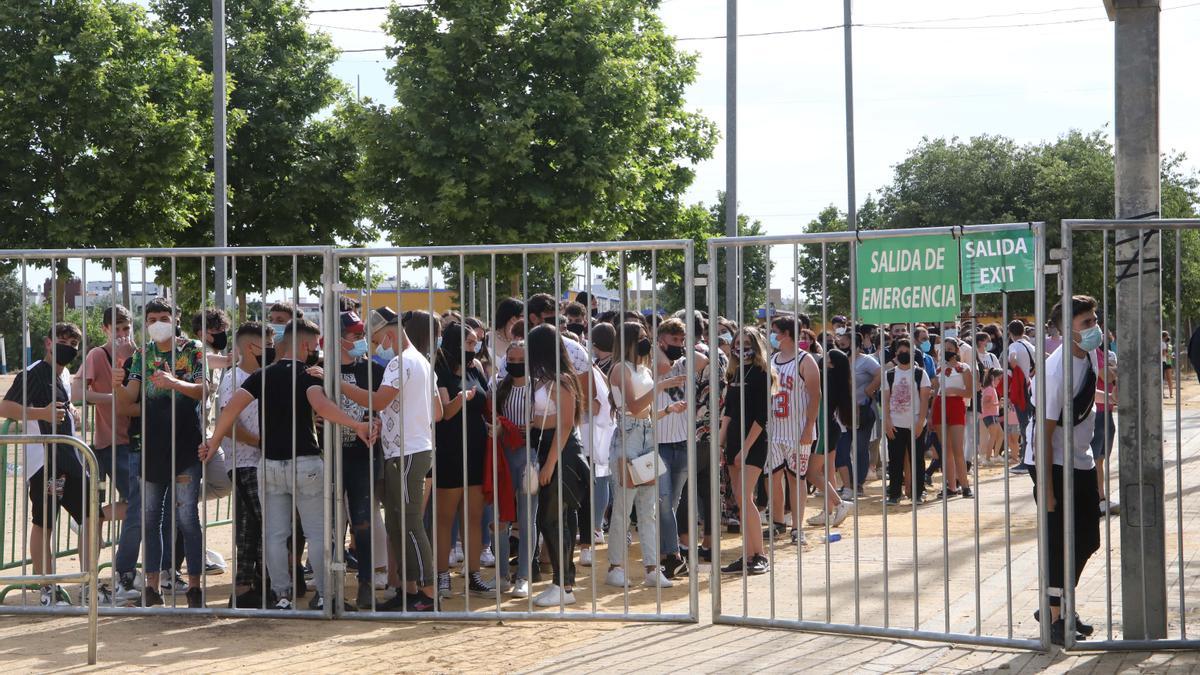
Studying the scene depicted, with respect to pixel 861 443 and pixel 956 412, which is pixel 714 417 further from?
pixel 956 412

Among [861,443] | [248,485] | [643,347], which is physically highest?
[643,347]

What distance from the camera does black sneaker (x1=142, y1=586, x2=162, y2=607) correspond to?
840 centimetres

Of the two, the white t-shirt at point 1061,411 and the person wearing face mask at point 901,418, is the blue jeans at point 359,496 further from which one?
the person wearing face mask at point 901,418

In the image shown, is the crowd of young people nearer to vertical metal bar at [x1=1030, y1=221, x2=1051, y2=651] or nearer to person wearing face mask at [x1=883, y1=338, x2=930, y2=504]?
vertical metal bar at [x1=1030, y1=221, x2=1051, y2=651]

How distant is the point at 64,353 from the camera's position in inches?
328

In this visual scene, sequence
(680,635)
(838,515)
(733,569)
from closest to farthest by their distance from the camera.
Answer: (680,635), (733,569), (838,515)

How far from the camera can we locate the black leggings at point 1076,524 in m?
6.89

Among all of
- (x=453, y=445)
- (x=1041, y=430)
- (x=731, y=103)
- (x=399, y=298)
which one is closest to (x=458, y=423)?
(x=453, y=445)

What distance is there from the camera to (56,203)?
21.3 m

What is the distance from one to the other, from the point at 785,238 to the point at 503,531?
122 inches

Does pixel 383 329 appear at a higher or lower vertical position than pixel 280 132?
lower

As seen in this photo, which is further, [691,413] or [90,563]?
[691,413]

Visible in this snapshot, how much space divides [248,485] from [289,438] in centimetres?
47

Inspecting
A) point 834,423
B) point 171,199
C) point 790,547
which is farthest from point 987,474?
point 171,199
